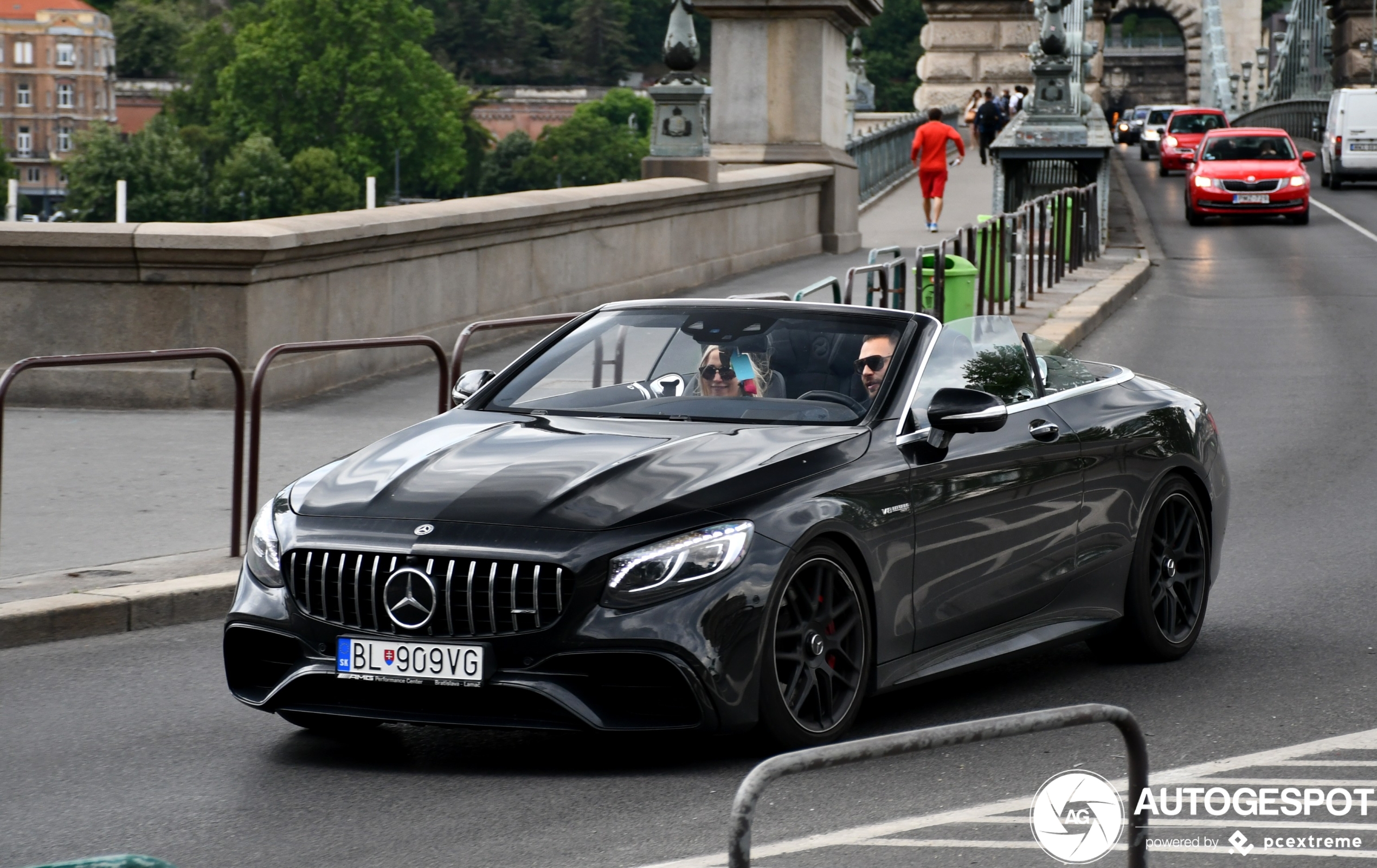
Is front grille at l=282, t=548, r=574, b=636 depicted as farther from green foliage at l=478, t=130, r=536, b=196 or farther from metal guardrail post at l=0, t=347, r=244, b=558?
green foliage at l=478, t=130, r=536, b=196

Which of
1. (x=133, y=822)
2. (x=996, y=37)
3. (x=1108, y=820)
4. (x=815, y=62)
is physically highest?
(x=996, y=37)

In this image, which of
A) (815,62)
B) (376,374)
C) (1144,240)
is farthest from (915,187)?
(376,374)

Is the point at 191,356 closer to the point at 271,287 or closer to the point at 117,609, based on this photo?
the point at 117,609

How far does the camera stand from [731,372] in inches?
263

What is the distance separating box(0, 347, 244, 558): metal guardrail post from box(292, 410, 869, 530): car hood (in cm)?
A: 264

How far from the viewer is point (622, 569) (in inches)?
217

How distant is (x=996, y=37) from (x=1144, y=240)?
31884 millimetres

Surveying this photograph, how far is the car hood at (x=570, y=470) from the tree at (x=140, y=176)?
456 feet

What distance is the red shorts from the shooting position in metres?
29.4

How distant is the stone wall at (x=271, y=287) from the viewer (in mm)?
13281

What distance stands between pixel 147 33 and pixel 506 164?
38085 millimetres

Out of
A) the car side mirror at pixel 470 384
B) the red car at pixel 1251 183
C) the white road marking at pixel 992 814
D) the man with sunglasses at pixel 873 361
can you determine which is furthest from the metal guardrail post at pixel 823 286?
the red car at pixel 1251 183

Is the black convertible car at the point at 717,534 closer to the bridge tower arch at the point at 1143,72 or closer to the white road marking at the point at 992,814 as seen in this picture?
the white road marking at the point at 992,814

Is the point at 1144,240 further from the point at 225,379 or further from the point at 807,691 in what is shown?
the point at 807,691
